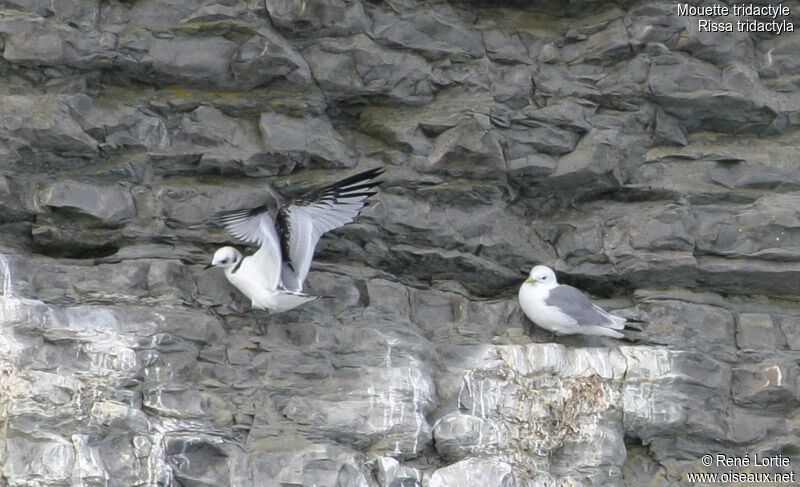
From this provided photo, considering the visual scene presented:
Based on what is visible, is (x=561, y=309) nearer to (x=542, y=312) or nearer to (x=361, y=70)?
(x=542, y=312)

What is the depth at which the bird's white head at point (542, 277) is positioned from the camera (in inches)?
363

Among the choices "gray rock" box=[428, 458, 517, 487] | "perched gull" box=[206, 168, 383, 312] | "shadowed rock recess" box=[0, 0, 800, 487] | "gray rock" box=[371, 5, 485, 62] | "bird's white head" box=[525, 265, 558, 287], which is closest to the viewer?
"gray rock" box=[428, 458, 517, 487]

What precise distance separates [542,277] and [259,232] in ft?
7.33

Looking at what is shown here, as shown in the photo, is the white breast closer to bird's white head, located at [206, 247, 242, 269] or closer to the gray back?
the gray back

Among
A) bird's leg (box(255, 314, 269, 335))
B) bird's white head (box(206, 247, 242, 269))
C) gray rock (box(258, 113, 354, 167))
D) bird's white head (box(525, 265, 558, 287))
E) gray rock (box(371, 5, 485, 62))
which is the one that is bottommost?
bird's leg (box(255, 314, 269, 335))

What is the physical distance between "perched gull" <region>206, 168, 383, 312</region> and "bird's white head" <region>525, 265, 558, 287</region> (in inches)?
56.7

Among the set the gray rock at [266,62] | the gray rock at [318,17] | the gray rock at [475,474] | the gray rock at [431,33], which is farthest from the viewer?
the gray rock at [431,33]

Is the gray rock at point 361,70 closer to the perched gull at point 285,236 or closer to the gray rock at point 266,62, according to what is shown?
the gray rock at point 266,62

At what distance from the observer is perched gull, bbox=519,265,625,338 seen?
900cm

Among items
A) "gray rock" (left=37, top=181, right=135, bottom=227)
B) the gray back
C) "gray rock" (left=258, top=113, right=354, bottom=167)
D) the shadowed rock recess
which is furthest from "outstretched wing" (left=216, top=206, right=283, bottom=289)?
the gray back

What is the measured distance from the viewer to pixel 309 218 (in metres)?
9.05

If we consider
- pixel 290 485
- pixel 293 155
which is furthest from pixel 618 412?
pixel 293 155

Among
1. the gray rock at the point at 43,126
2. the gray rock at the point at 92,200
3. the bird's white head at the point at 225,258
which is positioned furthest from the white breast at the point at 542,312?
the gray rock at the point at 43,126

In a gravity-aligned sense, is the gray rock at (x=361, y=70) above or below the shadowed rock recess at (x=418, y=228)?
above
